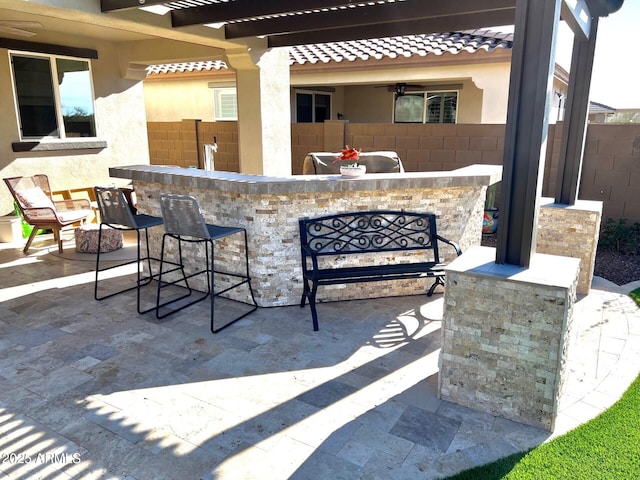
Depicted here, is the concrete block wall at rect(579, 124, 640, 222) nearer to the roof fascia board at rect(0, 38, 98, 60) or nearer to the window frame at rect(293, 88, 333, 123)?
the window frame at rect(293, 88, 333, 123)

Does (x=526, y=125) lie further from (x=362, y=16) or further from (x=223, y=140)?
(x=223, y=140)

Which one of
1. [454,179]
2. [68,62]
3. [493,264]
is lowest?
[493,264]

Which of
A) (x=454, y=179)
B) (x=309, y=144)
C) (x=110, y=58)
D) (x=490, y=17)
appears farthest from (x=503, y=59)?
(x=110, y=58)

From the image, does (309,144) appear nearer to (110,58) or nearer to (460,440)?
(110,58)

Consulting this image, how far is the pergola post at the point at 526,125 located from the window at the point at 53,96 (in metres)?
7.37

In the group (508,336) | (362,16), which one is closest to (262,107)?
(362,16)

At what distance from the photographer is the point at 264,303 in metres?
4.55

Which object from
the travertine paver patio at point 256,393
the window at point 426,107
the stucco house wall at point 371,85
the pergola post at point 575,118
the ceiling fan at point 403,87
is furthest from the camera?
the window at point 426,107

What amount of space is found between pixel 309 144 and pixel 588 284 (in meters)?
5.87

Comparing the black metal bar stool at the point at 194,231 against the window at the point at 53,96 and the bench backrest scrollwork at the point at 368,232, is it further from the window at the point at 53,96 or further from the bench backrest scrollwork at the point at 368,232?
the window at the point at 53,96

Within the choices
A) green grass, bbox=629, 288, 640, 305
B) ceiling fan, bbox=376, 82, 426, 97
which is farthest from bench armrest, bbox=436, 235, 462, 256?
ceiling fan, bbox=376, 82, 426, 97

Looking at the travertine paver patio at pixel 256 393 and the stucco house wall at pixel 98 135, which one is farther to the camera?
the stucco house wall at pixel 98 135

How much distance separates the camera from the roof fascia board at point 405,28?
5.58 m

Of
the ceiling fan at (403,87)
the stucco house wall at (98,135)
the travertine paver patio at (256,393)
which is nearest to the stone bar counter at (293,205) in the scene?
the travertine paver patio at (256,393)
